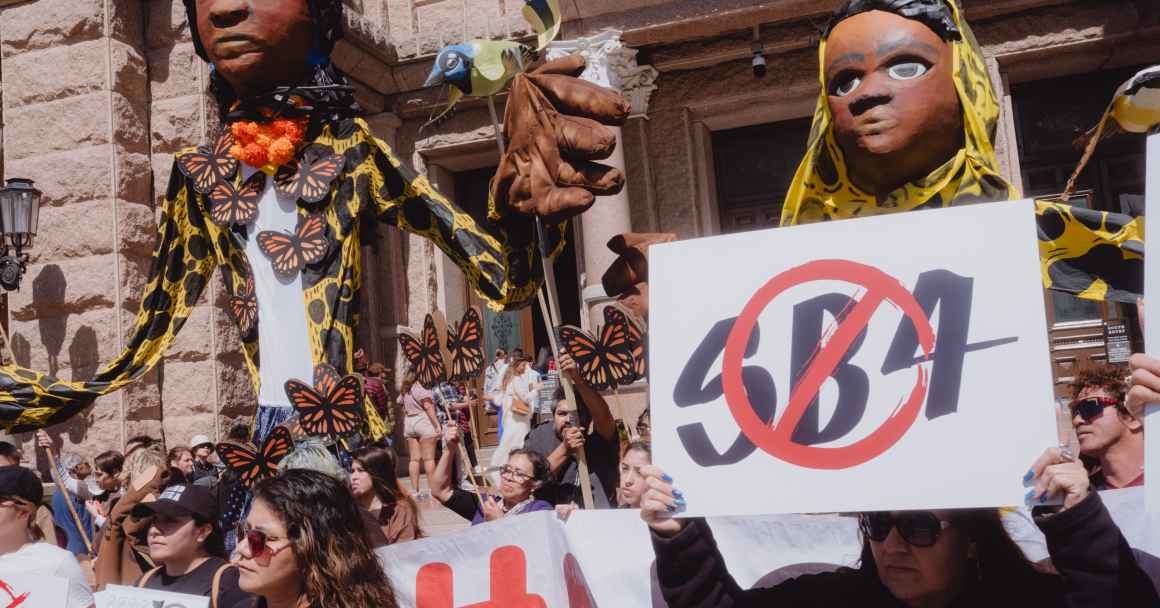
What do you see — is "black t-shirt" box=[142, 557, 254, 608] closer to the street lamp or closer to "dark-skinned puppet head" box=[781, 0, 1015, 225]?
"dark-skinned puppet head" box=[781, 0, 1015, 225]

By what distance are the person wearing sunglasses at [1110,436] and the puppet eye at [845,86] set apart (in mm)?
1425

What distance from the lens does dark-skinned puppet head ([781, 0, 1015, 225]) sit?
7.80 feet

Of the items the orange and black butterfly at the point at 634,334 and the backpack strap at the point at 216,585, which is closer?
the backpack strap at the point at 216,585

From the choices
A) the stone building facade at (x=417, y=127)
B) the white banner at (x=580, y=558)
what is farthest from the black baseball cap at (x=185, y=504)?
the stone building facade at (x=417, y=127)

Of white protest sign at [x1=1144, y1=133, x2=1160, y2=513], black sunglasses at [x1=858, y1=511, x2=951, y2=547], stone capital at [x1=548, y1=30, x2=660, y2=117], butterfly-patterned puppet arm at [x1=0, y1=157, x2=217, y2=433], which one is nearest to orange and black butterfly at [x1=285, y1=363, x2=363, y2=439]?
butterfly-patterned puppet arm at [x1=0, y1=157, x2=217, y2=433]

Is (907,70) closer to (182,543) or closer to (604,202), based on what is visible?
(182,543)

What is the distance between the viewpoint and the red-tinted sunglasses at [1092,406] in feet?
10.2

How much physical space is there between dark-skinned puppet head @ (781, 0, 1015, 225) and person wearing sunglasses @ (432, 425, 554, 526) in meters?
1.87

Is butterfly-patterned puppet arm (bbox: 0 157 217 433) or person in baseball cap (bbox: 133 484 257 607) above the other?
butterfly-patterned puppet arm (bbox: 0 157 217 433)

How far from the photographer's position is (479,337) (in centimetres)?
327

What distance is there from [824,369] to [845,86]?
97 centimetres

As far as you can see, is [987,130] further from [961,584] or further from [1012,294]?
[961,584]

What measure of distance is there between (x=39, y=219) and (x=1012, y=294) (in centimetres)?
680

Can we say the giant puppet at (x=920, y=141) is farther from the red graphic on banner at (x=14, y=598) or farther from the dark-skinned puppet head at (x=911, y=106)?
the red graphic on banner at (x=14, y=598)
